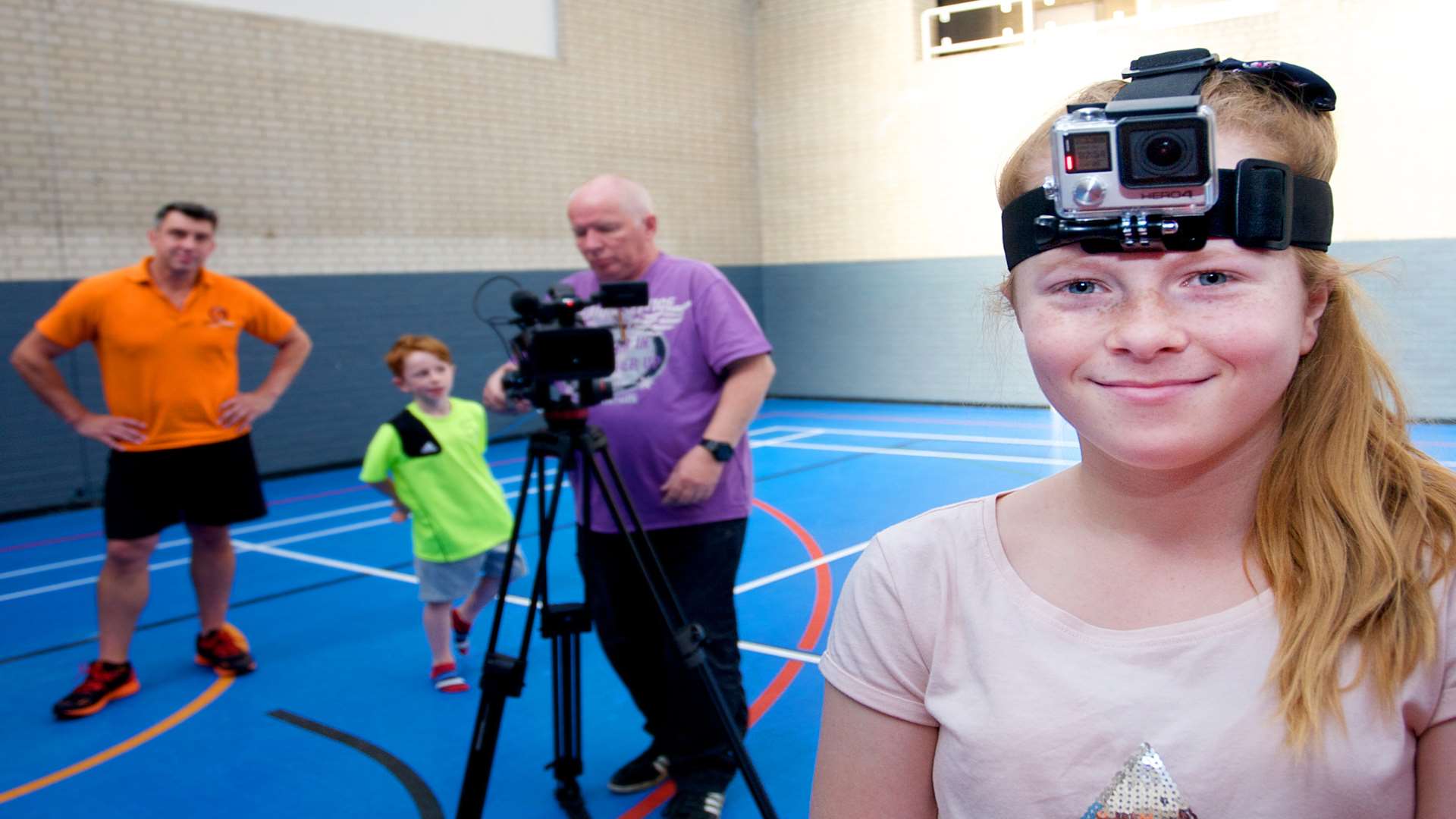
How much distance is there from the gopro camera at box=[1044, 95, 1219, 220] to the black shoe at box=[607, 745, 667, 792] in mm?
2717

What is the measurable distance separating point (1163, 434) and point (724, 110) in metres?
12.4

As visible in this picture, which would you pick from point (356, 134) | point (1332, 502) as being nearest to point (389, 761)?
point (1332, 502)

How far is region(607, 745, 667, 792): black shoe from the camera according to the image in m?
3.33

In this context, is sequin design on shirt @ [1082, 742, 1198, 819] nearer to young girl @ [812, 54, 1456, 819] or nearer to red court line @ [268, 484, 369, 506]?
young girl @ [812, 54, 1456, 819]

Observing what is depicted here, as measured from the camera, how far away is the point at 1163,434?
937 mm

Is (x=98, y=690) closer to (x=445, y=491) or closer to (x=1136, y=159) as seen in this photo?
(x=445, y=491)

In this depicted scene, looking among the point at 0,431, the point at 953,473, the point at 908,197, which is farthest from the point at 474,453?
the point at 908,197

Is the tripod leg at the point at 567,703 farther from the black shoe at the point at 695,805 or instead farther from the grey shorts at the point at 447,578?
the grey shorts at the point at 447,578

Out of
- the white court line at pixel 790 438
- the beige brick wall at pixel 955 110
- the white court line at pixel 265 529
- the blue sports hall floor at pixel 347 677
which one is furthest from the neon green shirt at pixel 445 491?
the white court line at pixel 790 438

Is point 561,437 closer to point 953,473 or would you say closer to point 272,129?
point 953,473

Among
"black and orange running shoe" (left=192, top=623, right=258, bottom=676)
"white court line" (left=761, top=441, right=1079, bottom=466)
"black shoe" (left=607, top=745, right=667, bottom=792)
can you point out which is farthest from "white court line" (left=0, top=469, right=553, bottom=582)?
"black shoe" (left=607, top=745, right=667, bottom=792)

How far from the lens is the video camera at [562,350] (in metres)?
A: 2.77

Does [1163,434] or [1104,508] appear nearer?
[1163,434]

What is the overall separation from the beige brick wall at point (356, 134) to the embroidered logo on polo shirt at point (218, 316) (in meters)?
4.42
